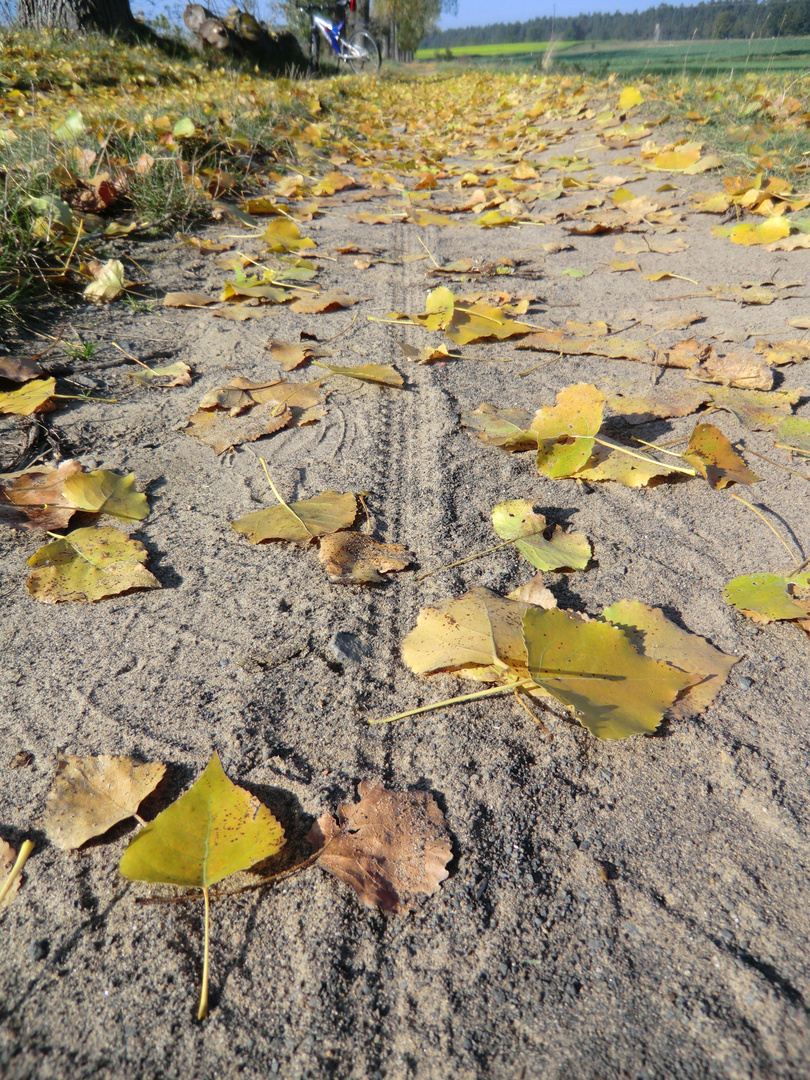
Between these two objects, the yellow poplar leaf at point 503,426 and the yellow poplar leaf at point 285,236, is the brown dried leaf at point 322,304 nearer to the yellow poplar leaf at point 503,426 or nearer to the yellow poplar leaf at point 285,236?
the yellow poplar leaf at point 285,236

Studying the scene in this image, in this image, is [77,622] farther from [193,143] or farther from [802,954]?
[193,143]

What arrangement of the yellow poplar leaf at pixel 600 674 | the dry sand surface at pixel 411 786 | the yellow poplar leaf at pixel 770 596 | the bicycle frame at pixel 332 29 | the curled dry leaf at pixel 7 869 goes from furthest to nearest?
the bicycle frame at pixel 332 29
the yellow poplar leaf at pixel 770 596
the yellow poplar leaf at pixel 600 674
the curled dry leaf at pixel 7 869
the dry sand surface at pixel 411 786

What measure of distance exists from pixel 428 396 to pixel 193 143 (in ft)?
10.2

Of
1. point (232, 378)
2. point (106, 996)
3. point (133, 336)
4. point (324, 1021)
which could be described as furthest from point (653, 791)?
point (133, 336)

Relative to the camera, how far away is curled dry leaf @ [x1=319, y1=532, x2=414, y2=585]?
1.13 metres

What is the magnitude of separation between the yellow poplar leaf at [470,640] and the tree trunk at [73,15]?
10.2 m

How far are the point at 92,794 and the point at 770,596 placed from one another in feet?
3.57

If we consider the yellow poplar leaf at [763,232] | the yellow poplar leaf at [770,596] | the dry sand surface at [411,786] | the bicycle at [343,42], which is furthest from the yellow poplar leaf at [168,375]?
the bicycle at [343,42]

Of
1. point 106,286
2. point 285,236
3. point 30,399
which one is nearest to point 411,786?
point 30,399

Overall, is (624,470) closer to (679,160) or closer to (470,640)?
(470,640)

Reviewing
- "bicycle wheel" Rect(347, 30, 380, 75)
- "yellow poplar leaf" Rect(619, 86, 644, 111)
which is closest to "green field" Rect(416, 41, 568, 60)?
"bicycle wheel" Rect(347, 30, 380, 75)

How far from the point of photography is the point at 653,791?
2.61 ft

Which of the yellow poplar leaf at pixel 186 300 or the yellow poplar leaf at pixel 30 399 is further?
the yellow poplar leaf at pixel 186 300

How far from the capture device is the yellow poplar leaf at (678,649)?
0.90 meters
